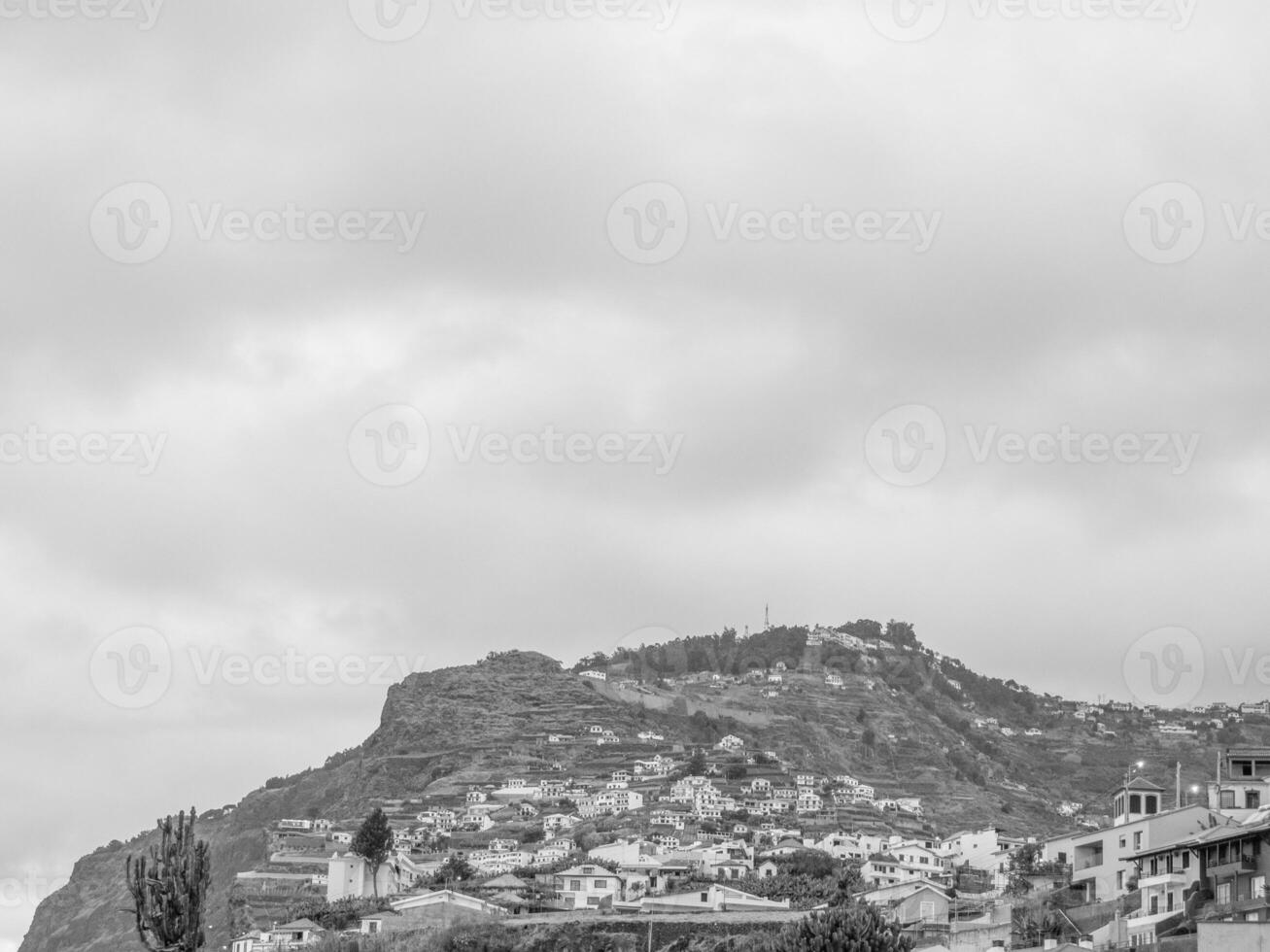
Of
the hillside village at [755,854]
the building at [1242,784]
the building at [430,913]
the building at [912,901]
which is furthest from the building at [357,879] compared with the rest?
the building at [1242,784]

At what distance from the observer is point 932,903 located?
8012cm

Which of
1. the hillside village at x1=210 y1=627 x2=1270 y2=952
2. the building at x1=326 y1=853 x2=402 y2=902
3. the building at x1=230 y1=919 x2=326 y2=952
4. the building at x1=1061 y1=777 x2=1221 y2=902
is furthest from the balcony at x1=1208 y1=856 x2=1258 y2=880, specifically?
the building at x1=326 y1=853 x2=402 y2=902

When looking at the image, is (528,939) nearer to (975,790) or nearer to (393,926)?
(393,926)

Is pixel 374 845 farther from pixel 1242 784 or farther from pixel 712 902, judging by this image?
pixel 1242 784

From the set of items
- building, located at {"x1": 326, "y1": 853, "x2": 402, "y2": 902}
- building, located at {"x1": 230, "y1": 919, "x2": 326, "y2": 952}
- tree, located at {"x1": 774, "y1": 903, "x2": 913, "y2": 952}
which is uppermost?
tree, located at {"x1": 774, "y1": 903, "x2": 913, "y2": 952}

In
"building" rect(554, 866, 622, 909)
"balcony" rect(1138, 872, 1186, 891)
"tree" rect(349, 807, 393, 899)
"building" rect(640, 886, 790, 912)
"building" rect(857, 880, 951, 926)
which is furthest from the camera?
"tree" rect(349, 807, 393, 899)

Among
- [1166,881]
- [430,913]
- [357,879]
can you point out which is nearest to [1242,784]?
[1166,881]

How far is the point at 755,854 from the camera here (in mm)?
125750

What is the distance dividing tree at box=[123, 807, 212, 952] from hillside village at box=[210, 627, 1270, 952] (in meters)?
28.2

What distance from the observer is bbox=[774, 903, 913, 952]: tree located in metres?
57.6

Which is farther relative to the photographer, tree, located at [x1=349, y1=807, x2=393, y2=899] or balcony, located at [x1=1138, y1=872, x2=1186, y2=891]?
tree, located at [x1=349, y1=807, x2=393, y2=899]

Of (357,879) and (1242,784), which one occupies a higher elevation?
(1242,784)

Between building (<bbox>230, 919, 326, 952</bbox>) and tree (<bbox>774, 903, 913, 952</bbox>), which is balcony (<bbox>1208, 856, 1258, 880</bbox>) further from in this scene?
building (<bbox>230, 919, 326, 952</bbox>)

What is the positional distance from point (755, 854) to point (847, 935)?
6838 centimetres
